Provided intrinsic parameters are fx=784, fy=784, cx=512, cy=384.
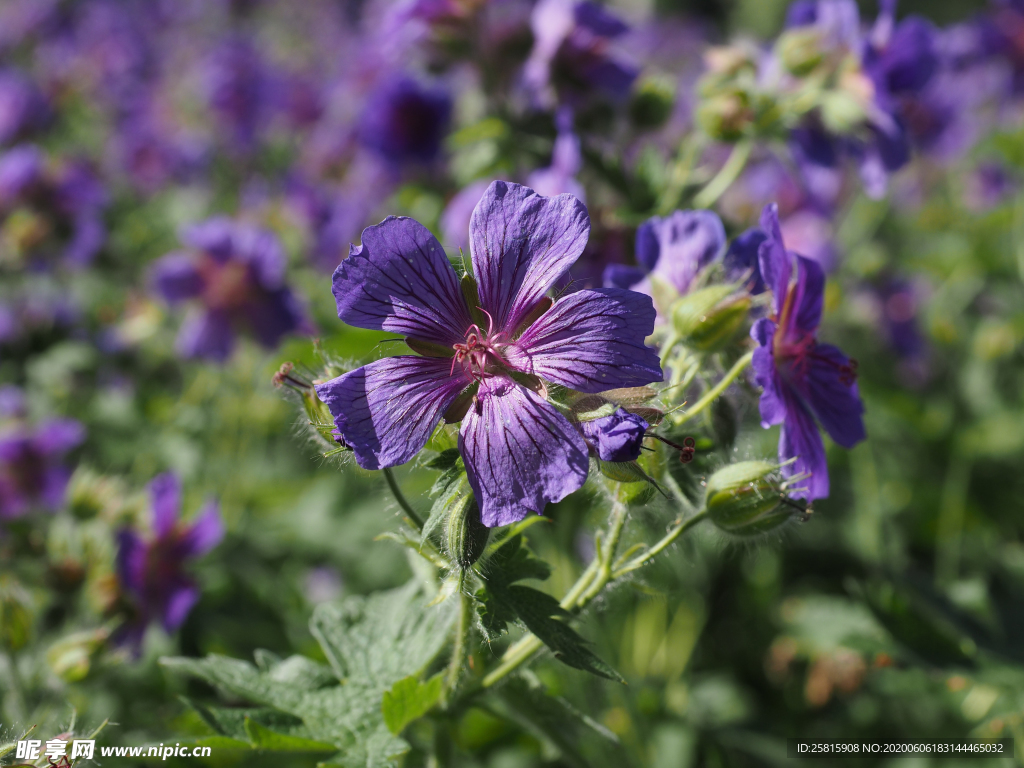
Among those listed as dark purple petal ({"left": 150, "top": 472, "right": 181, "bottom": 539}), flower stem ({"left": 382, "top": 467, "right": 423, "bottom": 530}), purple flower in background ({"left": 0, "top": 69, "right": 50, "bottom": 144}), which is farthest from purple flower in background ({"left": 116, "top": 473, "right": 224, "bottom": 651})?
purple flower in background ({"left": 0, "top": 69, "right": 50, "bottom": 144})

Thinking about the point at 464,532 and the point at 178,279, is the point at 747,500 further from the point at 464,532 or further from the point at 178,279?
the point at 178,279

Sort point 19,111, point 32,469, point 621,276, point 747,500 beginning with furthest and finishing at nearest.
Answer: point 19,111 < point 32,469 < point 621,276 < point 747,500

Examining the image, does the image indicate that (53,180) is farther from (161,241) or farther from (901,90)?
(901,90)

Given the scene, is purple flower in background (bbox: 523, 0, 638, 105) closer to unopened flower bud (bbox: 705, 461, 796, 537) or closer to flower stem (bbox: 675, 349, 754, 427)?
flower stem (bbox: 675, 349, 754, 427)

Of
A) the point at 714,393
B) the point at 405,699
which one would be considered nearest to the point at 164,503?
the point at 405,699

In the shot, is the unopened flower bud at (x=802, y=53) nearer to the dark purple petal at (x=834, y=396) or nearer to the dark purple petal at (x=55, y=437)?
the dark purple petal at (x=834, y=396)

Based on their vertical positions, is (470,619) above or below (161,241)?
above

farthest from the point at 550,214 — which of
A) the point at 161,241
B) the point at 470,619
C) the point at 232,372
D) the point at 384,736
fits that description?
the point at 161,241

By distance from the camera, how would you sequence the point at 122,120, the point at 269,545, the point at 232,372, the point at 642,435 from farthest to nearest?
the point at 122,120, the point at 232,372, the point at 269,545, the point at 642,435
